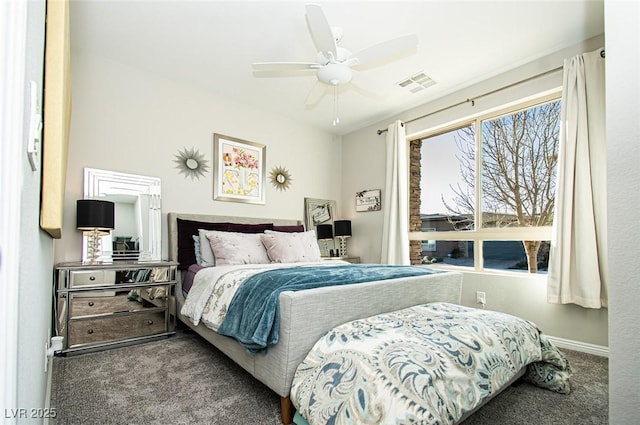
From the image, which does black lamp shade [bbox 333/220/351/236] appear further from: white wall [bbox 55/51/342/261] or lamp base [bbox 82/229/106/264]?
lamp base [bbox 82/229/106/264]

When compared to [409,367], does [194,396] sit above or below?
below

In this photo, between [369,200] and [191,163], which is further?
[369,200]

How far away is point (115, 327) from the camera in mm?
2729

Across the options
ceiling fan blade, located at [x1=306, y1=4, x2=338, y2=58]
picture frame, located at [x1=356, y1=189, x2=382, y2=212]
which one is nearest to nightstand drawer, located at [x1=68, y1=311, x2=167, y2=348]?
ceiling fan blade, located at [x1=306, y1=4, x2=338, y2=58]

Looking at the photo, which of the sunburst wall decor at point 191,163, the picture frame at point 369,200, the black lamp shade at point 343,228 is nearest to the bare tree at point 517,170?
the picture frame at point 369,200

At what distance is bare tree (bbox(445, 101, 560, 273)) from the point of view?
10.4 ft

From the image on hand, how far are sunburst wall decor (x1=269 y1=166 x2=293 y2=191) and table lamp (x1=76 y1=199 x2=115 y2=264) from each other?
2072 millimetres

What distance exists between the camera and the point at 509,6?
2445 mm

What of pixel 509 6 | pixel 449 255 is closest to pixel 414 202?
pixel 449 255

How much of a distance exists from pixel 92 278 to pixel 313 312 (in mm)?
2198

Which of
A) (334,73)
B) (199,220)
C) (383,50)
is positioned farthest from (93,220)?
(383,50)

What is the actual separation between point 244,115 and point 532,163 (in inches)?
137

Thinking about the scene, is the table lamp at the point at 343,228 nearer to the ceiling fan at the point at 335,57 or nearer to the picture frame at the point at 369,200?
the picture frame at the point at 369,200

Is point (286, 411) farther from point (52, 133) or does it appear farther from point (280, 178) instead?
point (280, 178)
